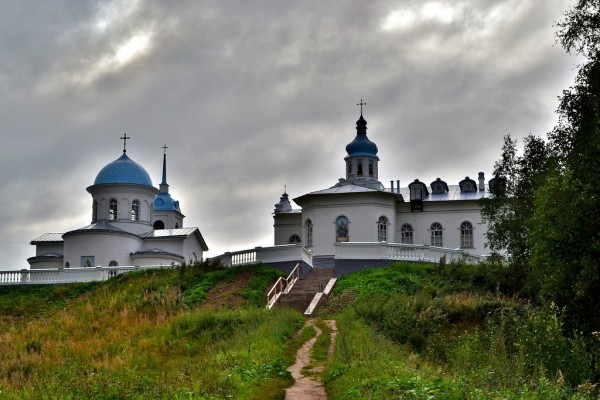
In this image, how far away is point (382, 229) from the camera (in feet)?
167

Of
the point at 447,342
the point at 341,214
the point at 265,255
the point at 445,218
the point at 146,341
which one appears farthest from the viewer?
the point at 445,218

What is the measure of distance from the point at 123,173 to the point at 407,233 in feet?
64.8

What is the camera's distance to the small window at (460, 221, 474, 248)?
56.2 metres

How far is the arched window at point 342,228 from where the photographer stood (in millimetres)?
49688

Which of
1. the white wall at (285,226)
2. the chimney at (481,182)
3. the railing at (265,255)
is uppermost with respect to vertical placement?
the chimney at (481,182)

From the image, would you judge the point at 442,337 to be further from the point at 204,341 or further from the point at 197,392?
the point at 197,392

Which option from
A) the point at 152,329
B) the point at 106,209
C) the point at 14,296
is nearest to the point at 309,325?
the point at 152,329

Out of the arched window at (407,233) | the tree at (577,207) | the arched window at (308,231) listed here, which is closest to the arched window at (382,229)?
the arched window at (308,231)

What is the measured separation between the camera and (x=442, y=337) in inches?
1001

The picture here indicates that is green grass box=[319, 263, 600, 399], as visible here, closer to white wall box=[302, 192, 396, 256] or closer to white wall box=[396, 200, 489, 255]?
white wall box=[302, 192, 396, 256]

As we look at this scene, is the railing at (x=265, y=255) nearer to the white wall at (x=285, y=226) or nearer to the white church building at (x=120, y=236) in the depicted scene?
the white church building at (x=120, y=236)

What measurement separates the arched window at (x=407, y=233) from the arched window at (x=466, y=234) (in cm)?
336

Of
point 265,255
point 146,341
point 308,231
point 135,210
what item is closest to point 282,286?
point 265,255

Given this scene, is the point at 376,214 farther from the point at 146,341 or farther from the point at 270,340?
the point at 270,340
